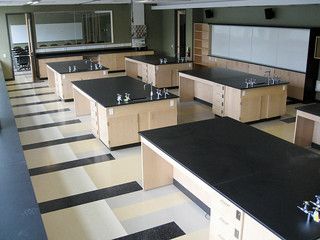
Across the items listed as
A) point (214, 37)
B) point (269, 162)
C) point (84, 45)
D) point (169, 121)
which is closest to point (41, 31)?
point (84, 45)

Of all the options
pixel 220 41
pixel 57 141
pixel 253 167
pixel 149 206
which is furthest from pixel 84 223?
pixel 220 41

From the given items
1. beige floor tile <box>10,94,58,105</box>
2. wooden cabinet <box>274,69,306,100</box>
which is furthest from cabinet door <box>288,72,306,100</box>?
beige floor tile <box>10,94,58,105</box>

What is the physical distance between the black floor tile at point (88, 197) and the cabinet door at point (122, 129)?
3.66ft

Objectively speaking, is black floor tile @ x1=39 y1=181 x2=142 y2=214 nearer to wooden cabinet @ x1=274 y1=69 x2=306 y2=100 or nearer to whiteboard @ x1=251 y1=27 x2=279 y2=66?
wooden cabinet @ x1=274 y1=69 x2=306 y2=100

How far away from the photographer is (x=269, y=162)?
2.91 m

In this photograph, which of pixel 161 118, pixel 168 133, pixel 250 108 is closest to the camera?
pixel 168 133

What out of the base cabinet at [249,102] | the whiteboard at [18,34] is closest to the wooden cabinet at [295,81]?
the base cabinet at [249,102]

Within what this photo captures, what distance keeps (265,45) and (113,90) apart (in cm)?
477

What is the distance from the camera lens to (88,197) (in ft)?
13.1

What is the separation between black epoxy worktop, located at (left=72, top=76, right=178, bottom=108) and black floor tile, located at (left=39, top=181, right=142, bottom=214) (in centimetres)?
130

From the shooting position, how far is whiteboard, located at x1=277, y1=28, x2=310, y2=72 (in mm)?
7801

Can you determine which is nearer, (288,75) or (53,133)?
(53,133)

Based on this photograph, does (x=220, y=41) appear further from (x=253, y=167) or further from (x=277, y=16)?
(x=253, y=167)

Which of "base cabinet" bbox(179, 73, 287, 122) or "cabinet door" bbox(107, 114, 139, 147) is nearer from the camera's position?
"cabinet door" bbox(107, 114, 139, 147)
